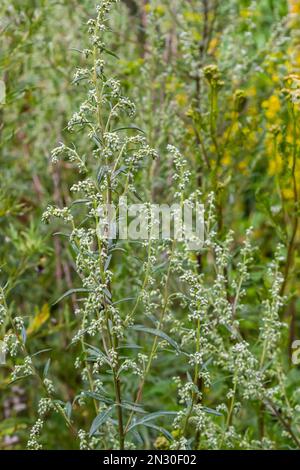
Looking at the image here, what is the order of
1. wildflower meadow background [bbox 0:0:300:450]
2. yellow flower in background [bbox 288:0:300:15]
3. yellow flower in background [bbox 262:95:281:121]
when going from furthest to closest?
yellow flower in background [bbox 288:0:300:15] < yellow flower in background [bbox 262:95:281:121] < wildflower meadow background [bbox 0:0:300:450]

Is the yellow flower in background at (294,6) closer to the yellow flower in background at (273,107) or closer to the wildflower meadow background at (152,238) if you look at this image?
the wildflower meadow background at (152,238)

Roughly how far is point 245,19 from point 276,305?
111cm

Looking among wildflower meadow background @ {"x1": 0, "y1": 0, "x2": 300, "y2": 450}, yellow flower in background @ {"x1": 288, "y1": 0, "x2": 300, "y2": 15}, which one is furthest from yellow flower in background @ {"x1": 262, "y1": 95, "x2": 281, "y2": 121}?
yellow flower in background @ {"x1": 288, "y1": 0, "x2": 300, "y2": 15}

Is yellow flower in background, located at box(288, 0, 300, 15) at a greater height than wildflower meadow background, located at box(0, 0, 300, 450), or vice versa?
yellow flower in background, located at box(288, 0, 300, 15)

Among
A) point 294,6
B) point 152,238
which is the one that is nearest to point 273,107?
point 294,6

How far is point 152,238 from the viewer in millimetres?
1201

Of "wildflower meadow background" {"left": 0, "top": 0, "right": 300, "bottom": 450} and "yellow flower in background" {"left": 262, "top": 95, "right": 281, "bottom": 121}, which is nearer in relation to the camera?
"wildflower meadow background" {"left": 0, "top": 0, "right": 300, "bottom": 450}

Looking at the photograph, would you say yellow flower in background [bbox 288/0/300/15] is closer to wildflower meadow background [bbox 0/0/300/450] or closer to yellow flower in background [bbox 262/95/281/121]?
wildflower meadow background [bbox 0/0/300/450]

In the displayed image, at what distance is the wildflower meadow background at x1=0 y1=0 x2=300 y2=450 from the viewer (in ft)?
4.48

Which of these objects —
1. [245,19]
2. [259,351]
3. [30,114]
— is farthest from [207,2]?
[259,351]

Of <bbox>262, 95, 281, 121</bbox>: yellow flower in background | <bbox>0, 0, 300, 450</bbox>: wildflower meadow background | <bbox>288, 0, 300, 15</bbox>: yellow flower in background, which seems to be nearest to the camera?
<bbox>0, 0, 300, 450</bbox>: wildflower meadow background

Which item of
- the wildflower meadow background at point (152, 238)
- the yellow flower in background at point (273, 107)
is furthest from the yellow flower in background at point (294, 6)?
the yellow flower in background at point (273, 107)

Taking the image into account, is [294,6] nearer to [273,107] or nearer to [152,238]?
[273,107]

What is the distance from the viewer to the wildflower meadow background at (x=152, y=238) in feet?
4.48
